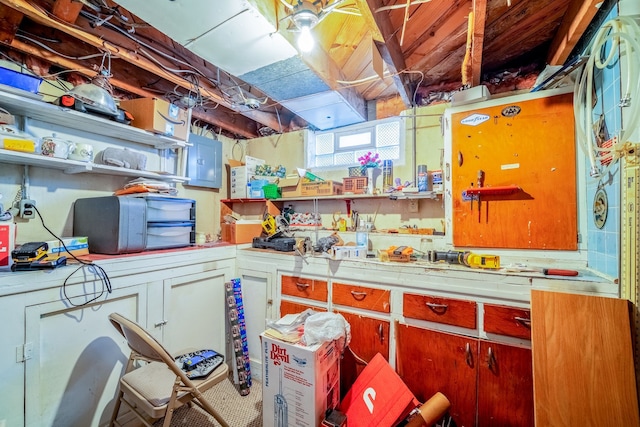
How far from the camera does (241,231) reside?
2480 mm

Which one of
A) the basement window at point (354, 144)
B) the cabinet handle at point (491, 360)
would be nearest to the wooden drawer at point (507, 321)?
the cabinet handle at point (491, 360)

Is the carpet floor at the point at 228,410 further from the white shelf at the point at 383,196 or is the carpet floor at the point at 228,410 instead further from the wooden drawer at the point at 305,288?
the white shelf at the point at 383,196

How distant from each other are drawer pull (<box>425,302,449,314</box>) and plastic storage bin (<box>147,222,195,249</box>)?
1897mm

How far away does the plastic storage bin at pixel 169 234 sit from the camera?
1900 millimetres

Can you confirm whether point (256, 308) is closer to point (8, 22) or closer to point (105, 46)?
point (105, 46)

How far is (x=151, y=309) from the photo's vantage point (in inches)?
70.2

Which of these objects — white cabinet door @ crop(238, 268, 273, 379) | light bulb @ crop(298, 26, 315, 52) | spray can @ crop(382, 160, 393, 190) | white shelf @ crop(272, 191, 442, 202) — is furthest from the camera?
spray can @ crop(382, 160, 393, 190)

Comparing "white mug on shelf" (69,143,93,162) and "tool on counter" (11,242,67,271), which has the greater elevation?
"white mug on shelf" (69,143,93,162)

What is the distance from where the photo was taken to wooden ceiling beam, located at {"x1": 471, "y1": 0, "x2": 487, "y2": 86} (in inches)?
49.4

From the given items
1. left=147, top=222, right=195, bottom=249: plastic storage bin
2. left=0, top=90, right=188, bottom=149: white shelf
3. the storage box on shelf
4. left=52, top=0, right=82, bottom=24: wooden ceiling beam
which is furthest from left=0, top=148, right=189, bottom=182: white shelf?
left=52, top=0, right=82, bottom=24: wooden ceiling beam

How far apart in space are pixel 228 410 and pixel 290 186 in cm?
190

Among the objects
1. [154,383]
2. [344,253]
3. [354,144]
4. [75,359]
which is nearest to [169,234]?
[75,359]

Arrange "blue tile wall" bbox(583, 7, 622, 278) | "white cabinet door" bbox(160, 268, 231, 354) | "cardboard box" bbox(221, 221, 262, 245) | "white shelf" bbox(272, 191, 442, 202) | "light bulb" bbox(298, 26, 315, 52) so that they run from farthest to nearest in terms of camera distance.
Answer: "cardboard box" bbox(221, 221, 262, 245)
"white shelf" bbox(272, 191, 442, 202)
"white cabinet door" bbox(160, 268, 231, 354)
"light bulb" bbox(298, 26, 315, 52)
"blue tile wall" bbox(583, 7, 622, 278)

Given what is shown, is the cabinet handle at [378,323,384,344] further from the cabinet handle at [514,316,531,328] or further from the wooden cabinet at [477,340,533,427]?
the cabinet handle at [514,316,531,328]
